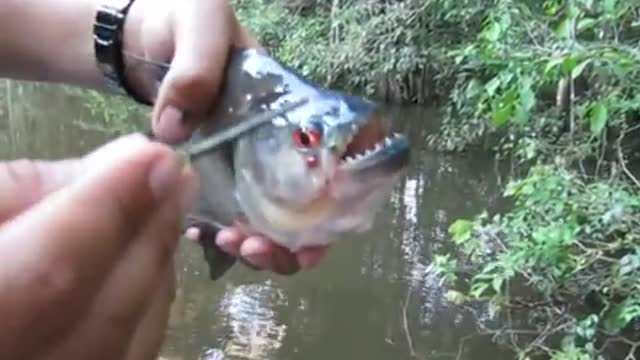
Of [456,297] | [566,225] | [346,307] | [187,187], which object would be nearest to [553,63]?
[566,225]

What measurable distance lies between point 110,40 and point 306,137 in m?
0.22

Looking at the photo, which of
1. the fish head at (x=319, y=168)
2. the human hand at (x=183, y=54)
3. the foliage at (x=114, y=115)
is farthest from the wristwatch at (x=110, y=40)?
the foliage at (x=114, y=115)

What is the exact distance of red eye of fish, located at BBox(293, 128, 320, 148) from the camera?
109 cm

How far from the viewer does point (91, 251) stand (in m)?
0.51

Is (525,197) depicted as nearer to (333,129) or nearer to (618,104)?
(618,104)

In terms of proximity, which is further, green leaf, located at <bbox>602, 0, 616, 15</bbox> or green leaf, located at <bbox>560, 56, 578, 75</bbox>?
green leaf, located at <bbox>602, 0, 616, 15</bbox>

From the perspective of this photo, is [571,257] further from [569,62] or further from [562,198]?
[569,62]

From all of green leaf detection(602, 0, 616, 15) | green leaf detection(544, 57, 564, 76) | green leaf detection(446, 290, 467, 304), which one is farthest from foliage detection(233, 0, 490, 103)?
green leaf detection(544, 57, 564, 76)

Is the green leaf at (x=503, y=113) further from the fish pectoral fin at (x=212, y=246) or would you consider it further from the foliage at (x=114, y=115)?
the foliage at (x=114, y=115)

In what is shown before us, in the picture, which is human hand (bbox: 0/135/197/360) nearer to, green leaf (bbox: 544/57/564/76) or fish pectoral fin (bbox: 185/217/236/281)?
fish pectoral fin (bbox: 185/217/236/281)

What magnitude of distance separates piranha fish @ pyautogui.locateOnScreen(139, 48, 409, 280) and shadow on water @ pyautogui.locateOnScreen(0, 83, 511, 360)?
2847 mm

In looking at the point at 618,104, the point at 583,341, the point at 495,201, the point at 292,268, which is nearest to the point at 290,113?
the point at 292,268

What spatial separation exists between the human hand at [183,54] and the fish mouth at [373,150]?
93 mm

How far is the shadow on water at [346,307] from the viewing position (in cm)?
430
